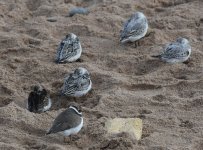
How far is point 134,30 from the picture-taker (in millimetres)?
9375

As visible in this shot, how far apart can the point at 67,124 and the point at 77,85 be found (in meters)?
1.32

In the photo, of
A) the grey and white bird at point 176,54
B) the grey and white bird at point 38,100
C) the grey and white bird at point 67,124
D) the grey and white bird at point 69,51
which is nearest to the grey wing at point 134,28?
the grey and white bird at point 176,54

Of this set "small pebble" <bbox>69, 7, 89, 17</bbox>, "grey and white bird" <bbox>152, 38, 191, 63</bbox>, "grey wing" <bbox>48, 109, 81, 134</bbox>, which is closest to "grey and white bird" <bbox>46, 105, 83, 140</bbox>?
"grey wing" <bbox>48, 109, 81, 134</bbox>

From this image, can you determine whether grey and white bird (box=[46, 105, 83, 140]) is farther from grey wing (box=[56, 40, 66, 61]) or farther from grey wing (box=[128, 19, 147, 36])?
grey wing (box=[128, 19, 147, 36])

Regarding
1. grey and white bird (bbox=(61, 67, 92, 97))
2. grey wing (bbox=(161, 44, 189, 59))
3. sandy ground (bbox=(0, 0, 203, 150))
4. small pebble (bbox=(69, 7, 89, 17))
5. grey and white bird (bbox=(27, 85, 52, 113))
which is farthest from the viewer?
small pebble (bbox=(69, 7, 89, 17))

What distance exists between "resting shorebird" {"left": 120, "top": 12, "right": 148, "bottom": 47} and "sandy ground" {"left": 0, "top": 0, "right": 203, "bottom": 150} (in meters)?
0.14

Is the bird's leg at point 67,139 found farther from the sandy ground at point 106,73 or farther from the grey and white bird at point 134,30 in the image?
the grey and white bird at point 134,30

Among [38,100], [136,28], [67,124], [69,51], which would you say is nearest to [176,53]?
[136,28]

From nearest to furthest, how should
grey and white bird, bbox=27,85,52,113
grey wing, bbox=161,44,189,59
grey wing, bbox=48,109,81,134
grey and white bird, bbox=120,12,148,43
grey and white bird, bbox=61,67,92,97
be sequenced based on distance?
grey wing, bbox=48,109,81,134 → grey and white bird, bbox=27,85,52,113 → grey and white bird, bbox=61,67,92,97 → grey wing, bbox=161,44,189,59 → grey and white bird, bbox=120,12,148,43

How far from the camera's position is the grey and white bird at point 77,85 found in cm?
782

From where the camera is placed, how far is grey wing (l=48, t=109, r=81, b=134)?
657cm

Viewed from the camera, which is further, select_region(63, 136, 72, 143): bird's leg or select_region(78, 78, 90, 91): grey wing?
select_region(78, 78, 90, 91): grey wing

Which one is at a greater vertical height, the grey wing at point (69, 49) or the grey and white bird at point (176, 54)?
the grey and white bird at point (176, 54)

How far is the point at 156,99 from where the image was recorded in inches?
302
